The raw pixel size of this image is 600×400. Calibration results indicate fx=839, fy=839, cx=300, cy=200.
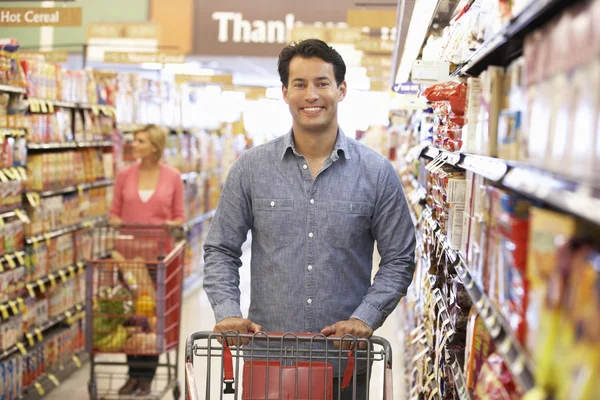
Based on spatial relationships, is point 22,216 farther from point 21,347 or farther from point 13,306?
point 21,347

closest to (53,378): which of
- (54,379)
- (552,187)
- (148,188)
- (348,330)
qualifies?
(54,379)

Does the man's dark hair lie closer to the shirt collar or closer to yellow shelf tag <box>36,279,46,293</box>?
the shirt collar

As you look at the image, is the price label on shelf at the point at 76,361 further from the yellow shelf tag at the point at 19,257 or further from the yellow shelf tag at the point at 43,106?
the yellow shelf tag at the point at 43,106

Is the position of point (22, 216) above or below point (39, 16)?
below

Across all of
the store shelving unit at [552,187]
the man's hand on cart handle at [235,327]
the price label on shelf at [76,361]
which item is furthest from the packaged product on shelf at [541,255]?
the price label on shelf at [76,361]

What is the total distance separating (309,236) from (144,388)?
10.1 ft

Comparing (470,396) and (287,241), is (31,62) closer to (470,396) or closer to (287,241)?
(287,241)

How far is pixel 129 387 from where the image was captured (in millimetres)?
5727

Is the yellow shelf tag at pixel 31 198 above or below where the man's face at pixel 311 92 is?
below

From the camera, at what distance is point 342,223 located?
3.11 m

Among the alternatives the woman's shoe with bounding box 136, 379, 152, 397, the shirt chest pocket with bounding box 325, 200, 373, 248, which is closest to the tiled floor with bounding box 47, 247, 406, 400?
the woman's shoe with bounding box 136, 379, 152, 397

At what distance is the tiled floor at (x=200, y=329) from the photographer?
6023 mm

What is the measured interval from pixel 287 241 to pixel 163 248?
3.05 metres

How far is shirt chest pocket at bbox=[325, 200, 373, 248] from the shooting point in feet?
10.2
